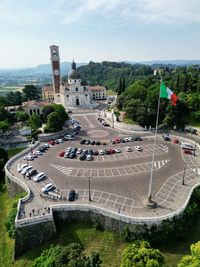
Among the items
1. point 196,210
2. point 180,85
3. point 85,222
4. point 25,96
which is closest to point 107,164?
point 85,222

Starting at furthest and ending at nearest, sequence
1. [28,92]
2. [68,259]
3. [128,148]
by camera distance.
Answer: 1. [28,92]
2. [128,148]
3. [68,259]

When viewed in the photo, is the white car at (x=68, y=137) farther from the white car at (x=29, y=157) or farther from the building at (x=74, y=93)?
the building at (x=74, y=93)

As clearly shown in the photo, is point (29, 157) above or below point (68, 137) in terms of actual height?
below

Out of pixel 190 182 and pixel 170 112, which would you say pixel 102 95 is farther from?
pixel 190 182

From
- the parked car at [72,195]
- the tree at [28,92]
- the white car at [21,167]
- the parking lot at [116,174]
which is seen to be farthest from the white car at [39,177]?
the tree at [28,92]

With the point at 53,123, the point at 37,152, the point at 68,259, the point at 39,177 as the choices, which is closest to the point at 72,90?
the point at 53,123

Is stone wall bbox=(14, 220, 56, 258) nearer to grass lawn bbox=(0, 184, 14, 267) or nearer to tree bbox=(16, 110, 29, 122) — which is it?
grass lawn bbox=(0, 184, 14, 267)

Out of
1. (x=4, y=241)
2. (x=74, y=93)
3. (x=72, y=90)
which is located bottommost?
(x=4, y=241)

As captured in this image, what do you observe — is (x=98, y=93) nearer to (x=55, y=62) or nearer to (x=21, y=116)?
(x=55, y=62)
